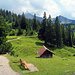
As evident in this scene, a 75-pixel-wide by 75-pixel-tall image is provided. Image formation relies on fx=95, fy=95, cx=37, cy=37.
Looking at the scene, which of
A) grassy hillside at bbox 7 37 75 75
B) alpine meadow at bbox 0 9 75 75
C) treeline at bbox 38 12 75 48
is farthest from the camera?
treeline at bbox 38 12 75 48

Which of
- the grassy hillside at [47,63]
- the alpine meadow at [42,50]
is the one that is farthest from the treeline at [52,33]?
the grassy hillside at [47,63]

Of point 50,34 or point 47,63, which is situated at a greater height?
point 50,34

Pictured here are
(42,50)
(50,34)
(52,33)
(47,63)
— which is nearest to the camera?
(47,63)

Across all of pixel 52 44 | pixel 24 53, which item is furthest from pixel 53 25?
pixel 24 53

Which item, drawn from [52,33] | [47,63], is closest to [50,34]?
[52,33]

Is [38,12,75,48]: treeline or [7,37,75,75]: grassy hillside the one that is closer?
[7,37,75,75]: grassy hillside

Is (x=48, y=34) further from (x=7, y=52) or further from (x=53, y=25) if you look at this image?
(x=7, y=52)

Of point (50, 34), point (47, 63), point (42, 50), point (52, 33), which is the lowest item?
point (47, 63)

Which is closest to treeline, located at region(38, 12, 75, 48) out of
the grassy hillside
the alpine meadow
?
the alpine meadow

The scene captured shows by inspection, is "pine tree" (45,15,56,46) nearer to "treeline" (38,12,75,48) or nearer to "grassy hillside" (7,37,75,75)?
"treeline" (38,12,75,48)

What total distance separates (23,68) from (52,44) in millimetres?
44011

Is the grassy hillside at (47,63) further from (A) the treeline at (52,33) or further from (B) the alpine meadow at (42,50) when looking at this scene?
(A) the treeline at (52,33)

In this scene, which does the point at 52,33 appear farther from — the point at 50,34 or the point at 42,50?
the point at 42,50

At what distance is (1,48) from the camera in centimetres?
3156
